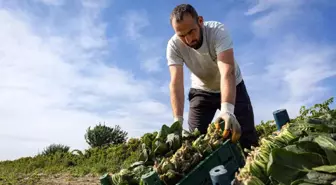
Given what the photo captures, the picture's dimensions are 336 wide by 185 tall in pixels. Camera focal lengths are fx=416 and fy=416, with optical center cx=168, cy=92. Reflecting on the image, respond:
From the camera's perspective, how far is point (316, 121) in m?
1.62

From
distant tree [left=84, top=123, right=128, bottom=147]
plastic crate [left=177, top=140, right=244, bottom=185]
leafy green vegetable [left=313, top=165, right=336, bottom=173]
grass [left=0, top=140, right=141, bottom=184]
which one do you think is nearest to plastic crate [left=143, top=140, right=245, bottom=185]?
plastic crate [left=177, top=140, right=244, bottom=185]

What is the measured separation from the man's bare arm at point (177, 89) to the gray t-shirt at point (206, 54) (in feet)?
0.26

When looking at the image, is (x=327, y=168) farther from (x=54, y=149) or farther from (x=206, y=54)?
(x=54, y=149)

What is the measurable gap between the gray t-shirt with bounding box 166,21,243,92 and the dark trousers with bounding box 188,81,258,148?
84 millimetres

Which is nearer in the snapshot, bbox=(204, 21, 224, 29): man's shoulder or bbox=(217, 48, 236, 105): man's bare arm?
bbox=(217, 48, 236, 105): man's bare arm

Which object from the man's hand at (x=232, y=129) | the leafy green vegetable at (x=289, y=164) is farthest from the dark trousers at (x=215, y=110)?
the leafy green vegetable at (x=289, y=164)

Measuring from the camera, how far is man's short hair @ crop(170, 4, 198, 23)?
140 inches

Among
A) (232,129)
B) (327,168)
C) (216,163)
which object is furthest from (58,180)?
(327,168)

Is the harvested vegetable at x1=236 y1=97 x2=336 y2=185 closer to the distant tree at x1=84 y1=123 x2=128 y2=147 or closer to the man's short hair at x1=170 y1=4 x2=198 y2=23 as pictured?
the man's short hair at x1=170 y1=4 x2=198 y2=23

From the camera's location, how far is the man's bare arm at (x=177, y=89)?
3.79 m

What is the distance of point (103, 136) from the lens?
13.1 meters

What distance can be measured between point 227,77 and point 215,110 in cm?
96

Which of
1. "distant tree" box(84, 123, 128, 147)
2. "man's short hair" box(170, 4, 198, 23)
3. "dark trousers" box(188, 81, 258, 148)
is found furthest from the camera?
"distant tree" box(84, 123, 128, 147)

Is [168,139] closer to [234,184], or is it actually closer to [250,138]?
[234,184]
